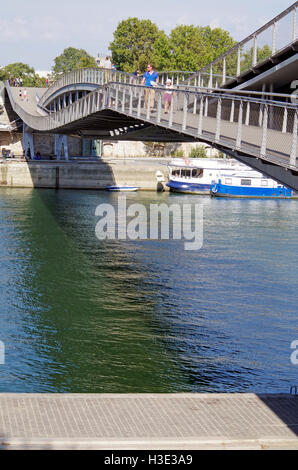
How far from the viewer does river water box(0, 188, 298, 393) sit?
48.0 feet

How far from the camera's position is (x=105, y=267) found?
2633 cm

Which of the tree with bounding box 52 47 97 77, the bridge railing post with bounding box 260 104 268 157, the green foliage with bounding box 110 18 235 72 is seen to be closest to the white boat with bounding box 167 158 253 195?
the green foliage with bounding box 110 18 235 72

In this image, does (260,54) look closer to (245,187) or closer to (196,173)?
(245,187)

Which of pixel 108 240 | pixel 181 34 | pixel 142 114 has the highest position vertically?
pixel 181 34

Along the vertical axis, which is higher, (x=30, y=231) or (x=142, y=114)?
(x=142, y=114)

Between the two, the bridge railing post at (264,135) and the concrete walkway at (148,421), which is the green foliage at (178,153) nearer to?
the bridge railing post at (264,135)

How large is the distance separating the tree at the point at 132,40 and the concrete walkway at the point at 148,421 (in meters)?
79.6

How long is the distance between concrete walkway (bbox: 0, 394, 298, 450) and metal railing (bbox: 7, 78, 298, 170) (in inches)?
197
